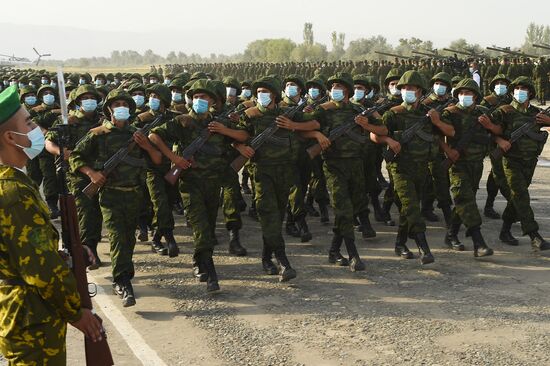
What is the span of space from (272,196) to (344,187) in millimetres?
839

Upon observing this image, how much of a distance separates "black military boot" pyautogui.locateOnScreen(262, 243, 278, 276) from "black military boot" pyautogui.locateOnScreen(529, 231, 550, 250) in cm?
302

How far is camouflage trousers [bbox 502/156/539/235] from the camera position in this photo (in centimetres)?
711

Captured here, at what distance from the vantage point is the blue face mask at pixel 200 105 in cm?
629

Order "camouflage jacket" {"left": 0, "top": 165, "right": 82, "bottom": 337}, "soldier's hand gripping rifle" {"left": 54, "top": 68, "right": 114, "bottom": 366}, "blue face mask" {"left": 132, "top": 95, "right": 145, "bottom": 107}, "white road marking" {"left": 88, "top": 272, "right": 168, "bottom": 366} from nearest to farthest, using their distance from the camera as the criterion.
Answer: "camouflage jacket" {"left": 0, "top": 165, "right": 82, "bottom": 337} → "soldier's hand gripping rifle" {"left": 54, "top": 68, "right": 114, "bottom": 366} → "white road marking" {"left": 88, "top": 272, "right": 168, "bottom": 366} → "blue face mask" {"left": 132, "top": 95, "right": 145, "bottom": 107}

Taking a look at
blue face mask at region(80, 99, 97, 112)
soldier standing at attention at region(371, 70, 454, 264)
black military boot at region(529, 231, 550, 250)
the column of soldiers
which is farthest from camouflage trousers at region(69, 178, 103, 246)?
black military boot at region(529, 231, 550, 250)

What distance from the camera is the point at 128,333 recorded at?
5.17 metres

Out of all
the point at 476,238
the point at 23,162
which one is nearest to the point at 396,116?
the point at 476,238

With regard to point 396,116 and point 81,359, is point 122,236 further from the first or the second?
point 396,116

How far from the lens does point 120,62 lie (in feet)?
617

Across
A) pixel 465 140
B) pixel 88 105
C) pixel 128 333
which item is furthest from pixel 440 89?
pixel 128 333

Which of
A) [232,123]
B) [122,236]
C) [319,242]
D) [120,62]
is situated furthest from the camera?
[120,62]

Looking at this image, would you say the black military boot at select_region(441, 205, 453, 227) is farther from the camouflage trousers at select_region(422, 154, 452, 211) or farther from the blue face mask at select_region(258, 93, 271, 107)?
the blue face mask at select_region(258, 93, 271, 107)

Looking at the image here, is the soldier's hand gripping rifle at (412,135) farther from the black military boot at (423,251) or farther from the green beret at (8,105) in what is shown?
the green beret at (8,105)

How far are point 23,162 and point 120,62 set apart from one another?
19406 centimetres
